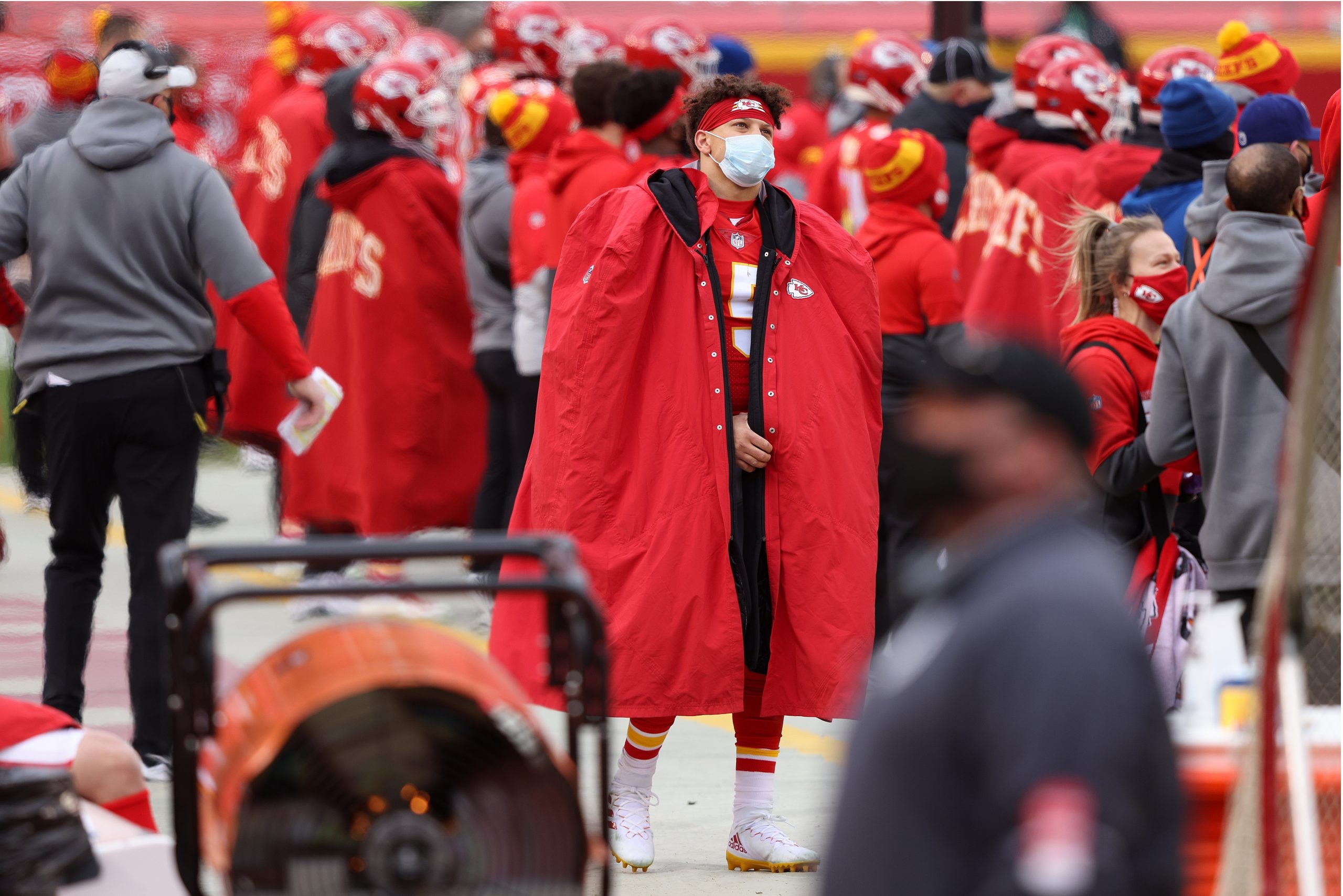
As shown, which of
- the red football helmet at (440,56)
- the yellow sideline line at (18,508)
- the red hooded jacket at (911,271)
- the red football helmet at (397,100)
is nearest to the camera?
the red hooded jacket at (911,271)

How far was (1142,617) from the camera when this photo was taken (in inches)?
205

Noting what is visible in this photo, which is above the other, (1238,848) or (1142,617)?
(1238,848)

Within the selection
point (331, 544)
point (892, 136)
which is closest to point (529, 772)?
point (331, 544)

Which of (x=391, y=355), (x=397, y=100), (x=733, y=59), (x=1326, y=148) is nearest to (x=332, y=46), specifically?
(x=397, y=100)

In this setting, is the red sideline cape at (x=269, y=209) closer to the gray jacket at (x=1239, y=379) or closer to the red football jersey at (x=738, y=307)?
the red football jersey at (x=738, y=307)

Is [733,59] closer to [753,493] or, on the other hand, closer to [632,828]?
[753,493]

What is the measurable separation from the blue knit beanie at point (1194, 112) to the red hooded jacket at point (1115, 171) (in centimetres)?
47

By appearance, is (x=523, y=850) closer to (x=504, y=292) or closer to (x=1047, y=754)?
(x=1047, y=754)

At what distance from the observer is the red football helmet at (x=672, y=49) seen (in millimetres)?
9469

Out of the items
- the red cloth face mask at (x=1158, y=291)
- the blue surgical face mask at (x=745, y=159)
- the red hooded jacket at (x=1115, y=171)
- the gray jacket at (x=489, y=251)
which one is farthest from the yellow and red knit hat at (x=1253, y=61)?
the blue surgical face mask at (x=745, y=159)

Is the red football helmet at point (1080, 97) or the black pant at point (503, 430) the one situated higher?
the red football helmet at point (1080, 97)

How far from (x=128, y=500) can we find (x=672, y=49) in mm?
4726

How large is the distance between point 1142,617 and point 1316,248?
2.75 metres

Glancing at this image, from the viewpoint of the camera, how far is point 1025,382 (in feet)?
7.07
